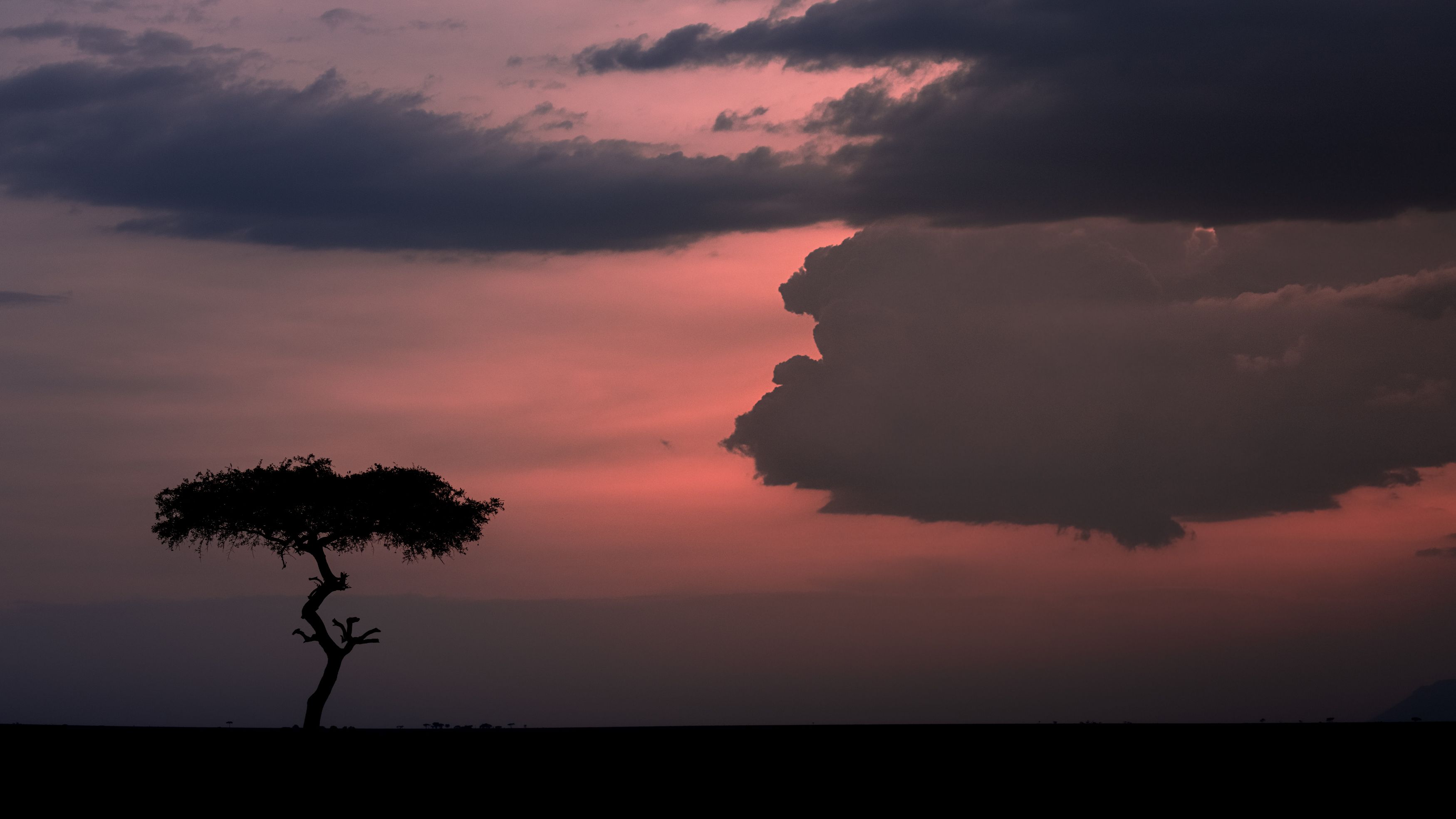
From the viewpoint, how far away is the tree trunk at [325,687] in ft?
202

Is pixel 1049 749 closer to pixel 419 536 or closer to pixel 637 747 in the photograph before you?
pixel 637 747

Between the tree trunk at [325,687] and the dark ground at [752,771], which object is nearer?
the dark ground at [752,771]

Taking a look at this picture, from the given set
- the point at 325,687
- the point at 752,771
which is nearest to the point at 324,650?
the point at 325,687

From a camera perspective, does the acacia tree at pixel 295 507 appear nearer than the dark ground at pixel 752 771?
No

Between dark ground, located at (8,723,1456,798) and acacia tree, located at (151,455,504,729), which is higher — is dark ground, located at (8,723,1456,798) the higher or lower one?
the lower one

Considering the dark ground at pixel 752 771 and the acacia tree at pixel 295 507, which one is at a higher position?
the acacia tree at pixel 295 507

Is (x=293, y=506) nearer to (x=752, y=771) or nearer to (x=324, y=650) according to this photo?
(x=324, y=650)

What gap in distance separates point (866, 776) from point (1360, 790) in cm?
1341

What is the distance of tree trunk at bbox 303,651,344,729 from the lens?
202 ft

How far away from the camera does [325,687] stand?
205 ft

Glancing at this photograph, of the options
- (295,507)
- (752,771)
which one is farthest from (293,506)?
(752,771)

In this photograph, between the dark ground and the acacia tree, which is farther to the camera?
the acacia tree

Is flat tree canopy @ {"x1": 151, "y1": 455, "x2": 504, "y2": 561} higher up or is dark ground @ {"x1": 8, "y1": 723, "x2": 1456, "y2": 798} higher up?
flat tree canopy @ {"x1": 151, "y1": 455, "x2": 504, "y2": 561}

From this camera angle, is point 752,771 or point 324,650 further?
point 324,650
